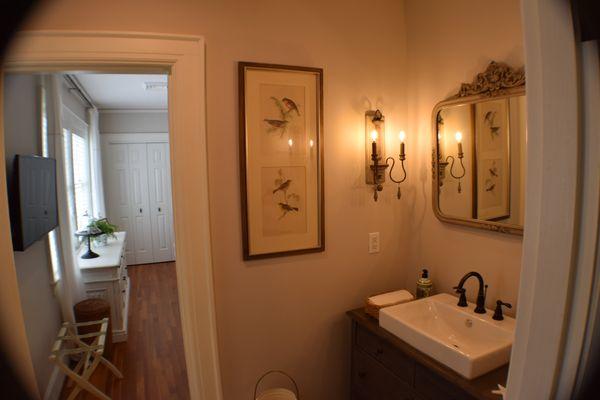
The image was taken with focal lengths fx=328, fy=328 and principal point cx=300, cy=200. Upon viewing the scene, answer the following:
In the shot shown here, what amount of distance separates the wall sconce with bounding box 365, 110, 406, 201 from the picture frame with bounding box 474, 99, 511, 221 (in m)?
0.38

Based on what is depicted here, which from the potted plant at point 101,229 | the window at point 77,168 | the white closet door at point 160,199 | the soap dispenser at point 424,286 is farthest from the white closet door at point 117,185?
the soap dispenser at point 424,286

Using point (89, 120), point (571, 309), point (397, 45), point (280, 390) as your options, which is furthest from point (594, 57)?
point (89, 120)

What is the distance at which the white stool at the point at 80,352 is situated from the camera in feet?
6.78

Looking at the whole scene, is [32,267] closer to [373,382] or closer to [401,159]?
[373,382]

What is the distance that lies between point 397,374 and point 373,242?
69 centimetres

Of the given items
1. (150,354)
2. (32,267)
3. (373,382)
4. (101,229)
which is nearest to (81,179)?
(101,229)

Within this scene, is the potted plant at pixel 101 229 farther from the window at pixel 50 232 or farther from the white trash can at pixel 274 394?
the white trash can at pixel 274 394

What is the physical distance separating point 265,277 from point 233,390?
0.57 metres

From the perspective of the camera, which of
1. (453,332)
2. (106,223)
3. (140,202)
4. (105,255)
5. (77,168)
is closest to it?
(453,332)

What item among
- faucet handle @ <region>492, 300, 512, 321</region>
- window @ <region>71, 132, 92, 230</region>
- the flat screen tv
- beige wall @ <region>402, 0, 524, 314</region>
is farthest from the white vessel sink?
window @ <region>71, 132, 92, 230</region>

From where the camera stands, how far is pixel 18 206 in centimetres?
175

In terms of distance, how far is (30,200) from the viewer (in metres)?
1.91

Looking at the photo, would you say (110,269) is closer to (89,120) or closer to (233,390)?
(233,390)

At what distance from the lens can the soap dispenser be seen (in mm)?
1735
